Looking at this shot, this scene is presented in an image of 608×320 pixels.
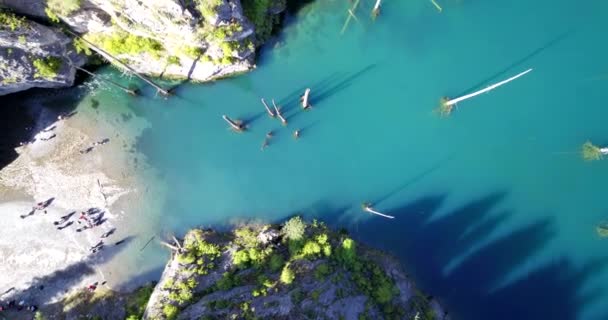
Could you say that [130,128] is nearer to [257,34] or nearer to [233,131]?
[233,131]

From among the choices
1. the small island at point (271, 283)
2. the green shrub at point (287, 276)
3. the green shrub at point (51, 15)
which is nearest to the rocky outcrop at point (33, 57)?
the green shrub at point (51, 15)

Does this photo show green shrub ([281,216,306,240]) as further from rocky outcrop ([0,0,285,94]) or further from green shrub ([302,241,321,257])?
rocky outcrop ([0,0,285,94])

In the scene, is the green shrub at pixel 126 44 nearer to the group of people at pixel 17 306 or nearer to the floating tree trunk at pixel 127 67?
the floating tree trunk at pixel 127 67

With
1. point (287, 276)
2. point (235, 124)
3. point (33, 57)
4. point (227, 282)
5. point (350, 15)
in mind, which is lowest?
point (227, 282)

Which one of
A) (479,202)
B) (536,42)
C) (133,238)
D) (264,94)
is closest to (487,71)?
(536,42)

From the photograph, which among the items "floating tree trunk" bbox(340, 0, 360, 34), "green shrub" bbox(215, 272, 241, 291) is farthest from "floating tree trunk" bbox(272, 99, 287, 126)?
"green shrub" bbox(215, 272, 241, 291)

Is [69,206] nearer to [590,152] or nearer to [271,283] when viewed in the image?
[271,283]

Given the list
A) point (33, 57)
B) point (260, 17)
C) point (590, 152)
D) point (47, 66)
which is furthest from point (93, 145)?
point (590, 152)
